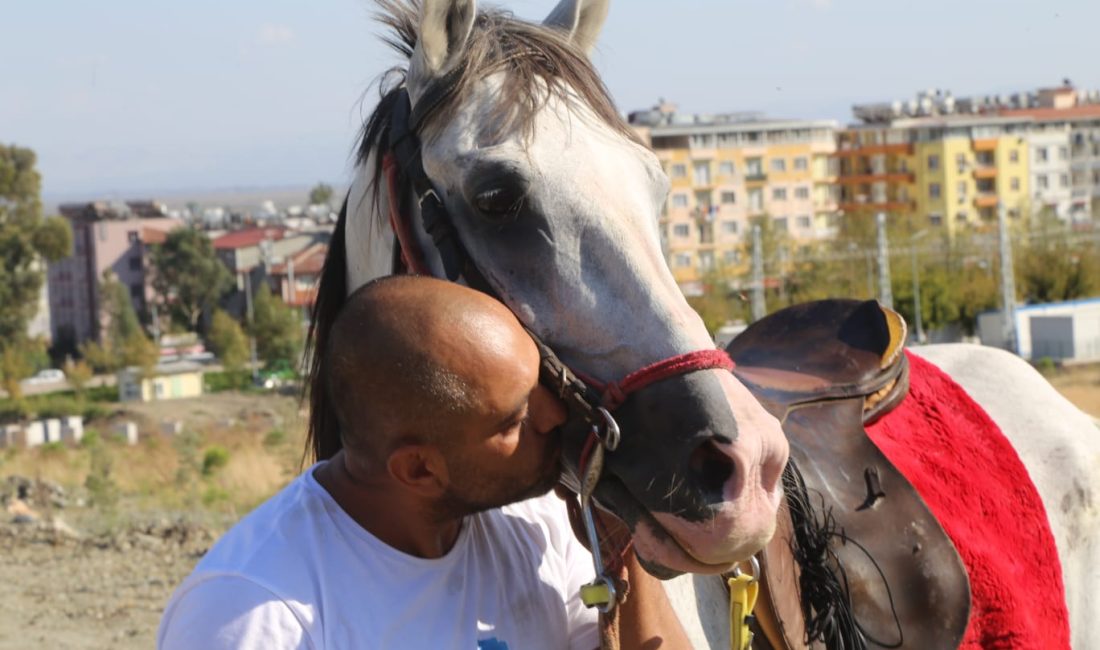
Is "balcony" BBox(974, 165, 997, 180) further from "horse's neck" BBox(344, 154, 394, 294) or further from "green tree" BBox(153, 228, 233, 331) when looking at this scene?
Result: "horse's neck" BBox(344, 154, 394, 294)

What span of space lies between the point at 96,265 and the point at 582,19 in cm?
6913

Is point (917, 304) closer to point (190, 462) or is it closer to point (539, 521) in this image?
point (190, 462)

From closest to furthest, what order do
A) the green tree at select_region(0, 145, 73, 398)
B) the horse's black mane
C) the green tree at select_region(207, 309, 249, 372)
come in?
the horse's black mane, the green tree at select_region(0, 145, 73, 398), the green tree at select_region(207, 309, 249, 372)

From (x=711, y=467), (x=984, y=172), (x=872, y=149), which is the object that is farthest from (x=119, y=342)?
(x=711, y=467)

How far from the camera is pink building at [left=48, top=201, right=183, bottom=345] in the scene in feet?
221

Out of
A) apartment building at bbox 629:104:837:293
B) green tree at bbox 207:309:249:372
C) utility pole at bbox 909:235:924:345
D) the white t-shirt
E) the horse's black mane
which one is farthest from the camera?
apartment building at bbox 629:104:837:293

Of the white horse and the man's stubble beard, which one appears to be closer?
the man's stubble beard

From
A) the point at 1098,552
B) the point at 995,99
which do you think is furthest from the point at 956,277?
the point at 995,99

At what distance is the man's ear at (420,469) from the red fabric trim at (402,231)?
0.74 meters

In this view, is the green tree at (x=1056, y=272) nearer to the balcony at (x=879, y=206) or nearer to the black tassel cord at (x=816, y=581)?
the balcony at (x=879, y=206)

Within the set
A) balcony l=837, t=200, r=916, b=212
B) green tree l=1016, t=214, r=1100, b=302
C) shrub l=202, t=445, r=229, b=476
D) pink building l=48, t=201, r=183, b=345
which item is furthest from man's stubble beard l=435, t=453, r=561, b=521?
balcony l=837, t=200, r=916, b=212

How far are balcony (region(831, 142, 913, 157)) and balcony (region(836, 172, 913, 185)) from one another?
1.15 metres

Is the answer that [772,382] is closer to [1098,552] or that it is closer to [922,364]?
[922,364]

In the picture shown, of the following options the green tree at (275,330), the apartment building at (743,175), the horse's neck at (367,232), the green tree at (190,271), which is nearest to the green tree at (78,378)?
the green tree at (275,330)
